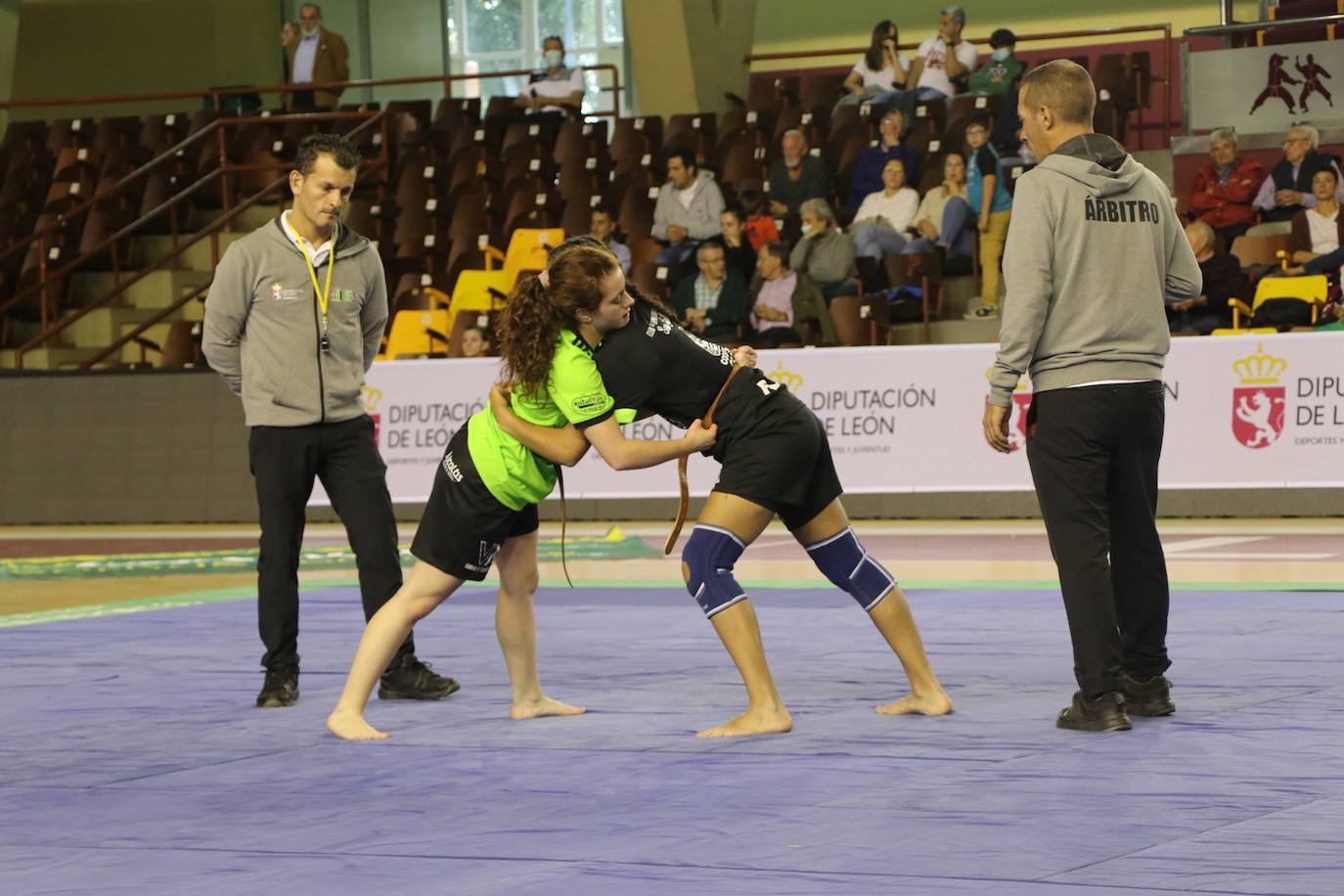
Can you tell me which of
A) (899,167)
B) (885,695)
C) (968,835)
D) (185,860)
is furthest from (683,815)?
(899,167)

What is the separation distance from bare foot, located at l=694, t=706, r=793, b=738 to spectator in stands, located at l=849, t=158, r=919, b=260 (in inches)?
398

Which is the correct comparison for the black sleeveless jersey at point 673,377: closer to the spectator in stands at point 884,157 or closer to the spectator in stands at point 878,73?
the spectator in stands at point 884,157

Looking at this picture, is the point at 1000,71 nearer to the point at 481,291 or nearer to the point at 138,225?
the point at 481,291

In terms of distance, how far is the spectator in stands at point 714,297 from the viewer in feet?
47.1

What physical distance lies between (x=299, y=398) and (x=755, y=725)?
2.08m

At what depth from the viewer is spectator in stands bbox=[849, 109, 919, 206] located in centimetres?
1579

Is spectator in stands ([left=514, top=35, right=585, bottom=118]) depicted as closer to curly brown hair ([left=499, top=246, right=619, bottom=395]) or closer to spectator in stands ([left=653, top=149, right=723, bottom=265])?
spectator in stands ([left=653, top=149, right=723, bottom=265])

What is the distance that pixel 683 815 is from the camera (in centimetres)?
418

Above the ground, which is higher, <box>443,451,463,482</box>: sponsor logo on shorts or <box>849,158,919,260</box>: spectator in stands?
<box>849,158,919,260</box>: spectator in stands

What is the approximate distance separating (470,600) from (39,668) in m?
2.63

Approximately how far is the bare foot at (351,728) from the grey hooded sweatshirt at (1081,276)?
2.10m

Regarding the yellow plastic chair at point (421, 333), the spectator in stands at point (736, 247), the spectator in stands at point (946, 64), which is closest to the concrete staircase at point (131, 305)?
the yellow plastic chair at point (421, 333)

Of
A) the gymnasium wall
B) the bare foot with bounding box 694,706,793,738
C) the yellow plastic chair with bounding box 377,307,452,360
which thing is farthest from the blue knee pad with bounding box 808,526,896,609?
the yellow plastic chair with bounding box 377,307,452,360

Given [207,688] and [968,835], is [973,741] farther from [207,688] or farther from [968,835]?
[207,688]
